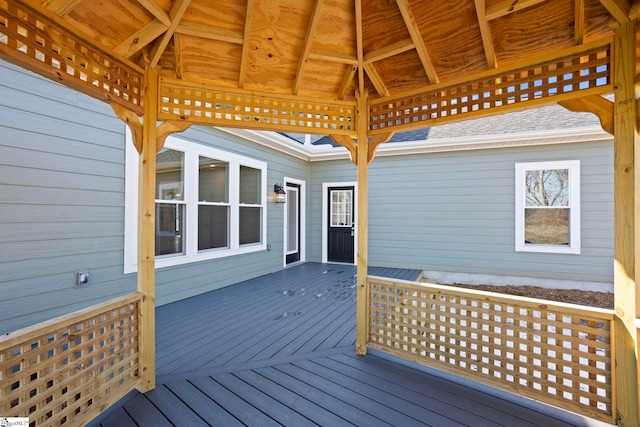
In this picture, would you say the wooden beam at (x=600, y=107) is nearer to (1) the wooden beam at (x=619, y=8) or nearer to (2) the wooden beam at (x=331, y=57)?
(1) the wooden beam at (x=619, y=8)

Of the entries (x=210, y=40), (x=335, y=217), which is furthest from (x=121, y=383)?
(x=335, y=217)

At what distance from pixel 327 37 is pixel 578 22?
177cm

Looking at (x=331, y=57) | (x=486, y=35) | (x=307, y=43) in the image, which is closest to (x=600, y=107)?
(x=486, y=35)

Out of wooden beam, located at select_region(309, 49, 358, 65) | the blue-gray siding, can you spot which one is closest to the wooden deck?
the blue-gray siding

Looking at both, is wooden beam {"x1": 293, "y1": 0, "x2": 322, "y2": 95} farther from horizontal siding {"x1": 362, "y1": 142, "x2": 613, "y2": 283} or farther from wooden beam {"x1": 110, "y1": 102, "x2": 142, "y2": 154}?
horizontal siding {"x1": 362, "y1": 142, "x2": 613, "y2": 283}

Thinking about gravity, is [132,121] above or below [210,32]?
below

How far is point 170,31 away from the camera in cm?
207

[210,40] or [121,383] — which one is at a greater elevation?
[210,40]

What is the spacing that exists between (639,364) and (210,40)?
3663mm

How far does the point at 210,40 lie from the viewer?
230 cm

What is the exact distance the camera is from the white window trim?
3.49 metres

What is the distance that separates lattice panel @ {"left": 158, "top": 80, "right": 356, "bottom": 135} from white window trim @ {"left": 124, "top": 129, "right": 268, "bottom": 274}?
0.97 metres

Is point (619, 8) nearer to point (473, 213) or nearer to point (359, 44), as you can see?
point (359, 44)

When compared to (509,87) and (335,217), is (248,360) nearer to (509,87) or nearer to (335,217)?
(509,87)
